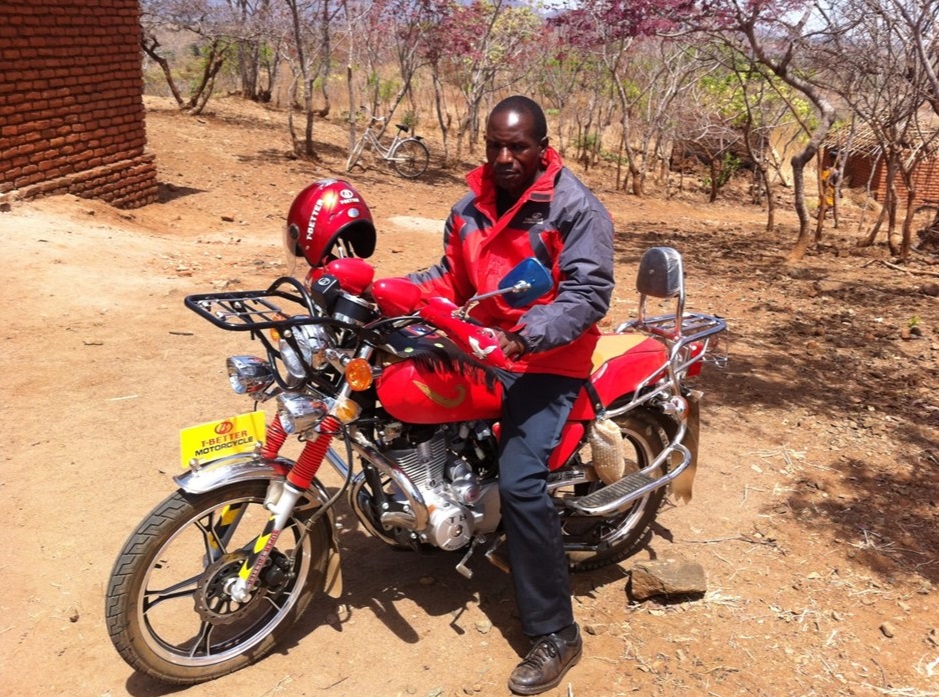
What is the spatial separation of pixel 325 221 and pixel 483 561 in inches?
65.2

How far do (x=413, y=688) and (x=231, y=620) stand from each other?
2.12 ft

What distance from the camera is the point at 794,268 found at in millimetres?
9609

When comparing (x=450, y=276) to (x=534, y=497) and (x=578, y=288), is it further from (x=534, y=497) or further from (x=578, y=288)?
(x=534, y=497)

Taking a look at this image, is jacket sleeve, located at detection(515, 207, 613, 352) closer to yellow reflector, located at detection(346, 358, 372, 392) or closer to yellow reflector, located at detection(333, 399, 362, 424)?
yellow reflector, located at detection(346, 358, 372, 392)

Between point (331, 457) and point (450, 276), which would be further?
point (450, 276)

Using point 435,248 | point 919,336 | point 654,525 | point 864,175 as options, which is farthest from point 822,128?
point 864,175

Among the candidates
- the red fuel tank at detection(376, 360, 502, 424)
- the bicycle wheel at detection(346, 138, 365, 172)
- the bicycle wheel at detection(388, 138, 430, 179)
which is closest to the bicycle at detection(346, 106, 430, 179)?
the bicycle wheel at detection(388, 138, 430, 179)

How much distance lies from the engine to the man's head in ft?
2.88

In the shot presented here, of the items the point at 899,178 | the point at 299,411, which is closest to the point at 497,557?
the point at 299,411

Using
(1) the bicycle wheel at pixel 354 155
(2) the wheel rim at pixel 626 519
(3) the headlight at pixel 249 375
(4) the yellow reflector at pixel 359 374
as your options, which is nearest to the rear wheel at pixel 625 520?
(2) the wheel rim at pixel 626 519

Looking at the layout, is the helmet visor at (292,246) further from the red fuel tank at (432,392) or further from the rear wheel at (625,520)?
the rear wheel at (625,520)

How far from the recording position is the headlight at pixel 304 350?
97.0 inches

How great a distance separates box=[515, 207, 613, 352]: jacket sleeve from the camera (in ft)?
7.80

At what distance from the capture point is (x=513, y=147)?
8.54ft
